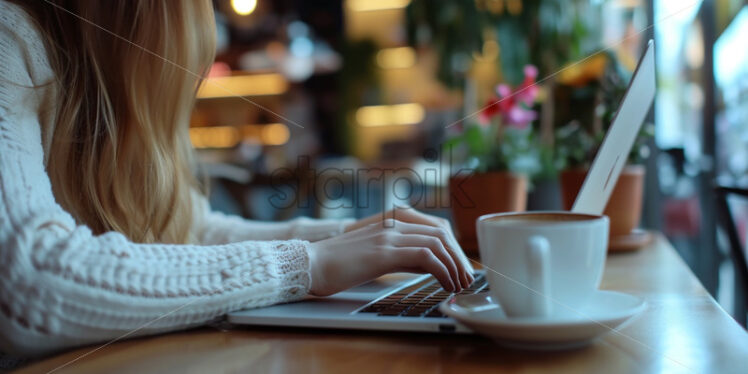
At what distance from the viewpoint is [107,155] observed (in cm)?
65

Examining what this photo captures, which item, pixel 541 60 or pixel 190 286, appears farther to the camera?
pixel 541 60

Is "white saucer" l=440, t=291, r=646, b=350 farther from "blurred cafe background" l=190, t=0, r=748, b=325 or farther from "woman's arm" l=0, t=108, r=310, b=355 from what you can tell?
"blurred cafe background" l=190, t=0, r=748, b=325

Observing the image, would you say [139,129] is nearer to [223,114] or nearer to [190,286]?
[190,286]

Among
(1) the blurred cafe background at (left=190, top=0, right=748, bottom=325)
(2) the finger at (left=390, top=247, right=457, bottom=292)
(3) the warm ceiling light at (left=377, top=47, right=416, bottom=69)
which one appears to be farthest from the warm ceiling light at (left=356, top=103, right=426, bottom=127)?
(2) the finger at (left=390, top=247, right=457, bottom=292)

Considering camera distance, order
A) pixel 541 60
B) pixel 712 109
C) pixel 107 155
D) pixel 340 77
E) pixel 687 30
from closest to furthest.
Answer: pixel 107 155 < pixel 541 60 < pixel 712 109 < pixel 687 30 < pixel 340 77

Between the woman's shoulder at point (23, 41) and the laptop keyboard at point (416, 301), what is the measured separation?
0.42 m

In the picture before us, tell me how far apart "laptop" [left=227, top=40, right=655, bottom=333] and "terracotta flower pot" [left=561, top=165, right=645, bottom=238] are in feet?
0.73

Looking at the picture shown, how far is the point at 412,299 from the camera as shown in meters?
0.51

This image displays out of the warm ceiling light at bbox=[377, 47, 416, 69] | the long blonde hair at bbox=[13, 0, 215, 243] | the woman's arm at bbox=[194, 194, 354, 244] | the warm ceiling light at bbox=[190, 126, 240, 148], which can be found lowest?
the woman's arm at bbox=[194, 194, 354, 244]

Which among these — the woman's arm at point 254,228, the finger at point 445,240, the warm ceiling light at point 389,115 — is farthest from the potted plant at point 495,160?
the warm ceiling light at point 389,115

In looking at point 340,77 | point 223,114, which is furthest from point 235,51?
point 340,77

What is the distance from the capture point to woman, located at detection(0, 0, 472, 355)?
0.42m

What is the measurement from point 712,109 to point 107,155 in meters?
1.66

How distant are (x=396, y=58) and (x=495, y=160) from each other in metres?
4.35
